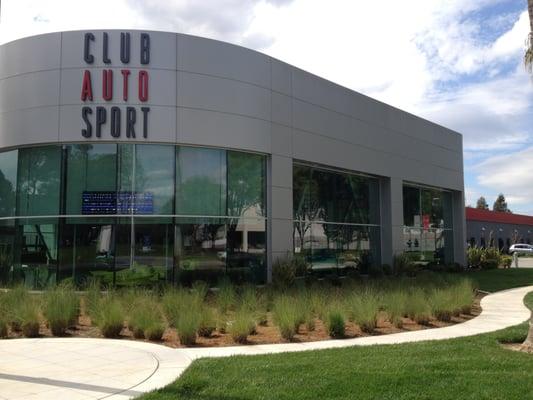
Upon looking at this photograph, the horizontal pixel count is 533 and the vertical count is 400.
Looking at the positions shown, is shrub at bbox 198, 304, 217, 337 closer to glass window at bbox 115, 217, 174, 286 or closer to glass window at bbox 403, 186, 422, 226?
glass window at bbox 115, 217, 174, 286

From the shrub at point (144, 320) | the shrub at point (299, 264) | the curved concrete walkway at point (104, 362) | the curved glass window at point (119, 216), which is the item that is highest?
the curved glass window at point (119, 216)

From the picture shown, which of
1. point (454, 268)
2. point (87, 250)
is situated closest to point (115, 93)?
point (87, 250)

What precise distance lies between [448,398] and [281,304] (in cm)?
553

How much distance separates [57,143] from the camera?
17.9 metres

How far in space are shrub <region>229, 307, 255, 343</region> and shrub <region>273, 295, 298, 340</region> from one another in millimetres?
560

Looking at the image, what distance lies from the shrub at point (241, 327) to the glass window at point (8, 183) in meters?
11.2

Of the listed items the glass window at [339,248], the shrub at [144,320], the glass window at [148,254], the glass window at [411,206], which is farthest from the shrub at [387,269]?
the shrub at [144,320]

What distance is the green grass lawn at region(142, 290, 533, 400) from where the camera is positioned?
6621mm

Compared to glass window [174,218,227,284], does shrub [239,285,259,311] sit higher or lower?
lower

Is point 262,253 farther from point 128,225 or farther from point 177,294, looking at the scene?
point 177,294

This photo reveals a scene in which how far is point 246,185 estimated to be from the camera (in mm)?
19578

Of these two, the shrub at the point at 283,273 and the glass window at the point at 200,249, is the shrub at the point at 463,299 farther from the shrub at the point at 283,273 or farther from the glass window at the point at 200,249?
the glass window at the point at 200,249

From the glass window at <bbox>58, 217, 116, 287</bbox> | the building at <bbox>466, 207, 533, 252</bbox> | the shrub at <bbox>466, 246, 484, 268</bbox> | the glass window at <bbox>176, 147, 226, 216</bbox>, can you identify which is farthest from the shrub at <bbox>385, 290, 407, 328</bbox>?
the building at <bbox>466, 207, 533, 252</bbox>

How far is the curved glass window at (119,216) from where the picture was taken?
17.3 metres
